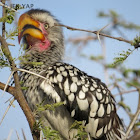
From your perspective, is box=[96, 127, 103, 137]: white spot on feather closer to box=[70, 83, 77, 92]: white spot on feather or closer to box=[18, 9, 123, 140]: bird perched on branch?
box=[18, 9, 123, 140]: bird perched on branch

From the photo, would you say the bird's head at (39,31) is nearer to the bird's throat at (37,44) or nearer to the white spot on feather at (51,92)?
the bird's throat at (37,44)

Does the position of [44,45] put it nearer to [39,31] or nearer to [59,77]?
[39,31]

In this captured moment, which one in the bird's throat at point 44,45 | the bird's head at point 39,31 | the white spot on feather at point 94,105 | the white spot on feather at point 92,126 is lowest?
the white spot on feather at point 92,126

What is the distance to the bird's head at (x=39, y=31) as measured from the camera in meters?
3.47

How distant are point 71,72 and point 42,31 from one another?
102 cm

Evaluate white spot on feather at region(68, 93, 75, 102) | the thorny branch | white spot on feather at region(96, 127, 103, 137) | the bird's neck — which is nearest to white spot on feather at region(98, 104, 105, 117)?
white spot on feather at region(96, 127, 103, 137)

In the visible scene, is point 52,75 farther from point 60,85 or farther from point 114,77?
point 114,77

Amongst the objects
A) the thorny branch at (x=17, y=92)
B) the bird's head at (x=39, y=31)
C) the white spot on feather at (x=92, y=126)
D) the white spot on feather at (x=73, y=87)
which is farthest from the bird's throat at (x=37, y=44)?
the thorny branch at (x=17, y=92)

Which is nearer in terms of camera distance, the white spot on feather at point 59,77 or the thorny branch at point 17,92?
the thorny branch at point 17,92

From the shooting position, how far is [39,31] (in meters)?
3.75

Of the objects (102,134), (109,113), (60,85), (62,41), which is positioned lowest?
(102,134)

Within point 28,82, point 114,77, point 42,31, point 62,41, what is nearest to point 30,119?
point 114,77

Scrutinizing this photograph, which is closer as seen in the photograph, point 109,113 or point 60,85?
point 60,85

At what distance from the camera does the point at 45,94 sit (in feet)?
9.74
